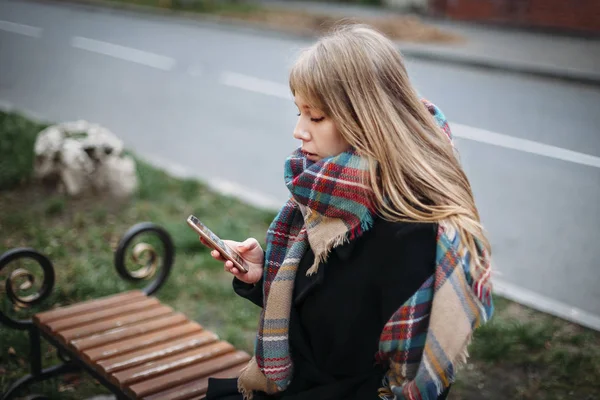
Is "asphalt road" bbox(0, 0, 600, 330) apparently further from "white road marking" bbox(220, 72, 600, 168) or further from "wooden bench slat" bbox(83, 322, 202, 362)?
"wooden bench slat" bbox(83, 322, 202, 362)

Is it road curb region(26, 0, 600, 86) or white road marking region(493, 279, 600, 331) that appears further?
road curb region(26, 0, 600, 86)

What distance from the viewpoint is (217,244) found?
2.43 m

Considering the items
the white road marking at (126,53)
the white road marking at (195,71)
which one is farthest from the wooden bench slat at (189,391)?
the white road marking at (126,53)

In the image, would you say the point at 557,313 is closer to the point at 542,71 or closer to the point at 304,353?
the point at 304,353

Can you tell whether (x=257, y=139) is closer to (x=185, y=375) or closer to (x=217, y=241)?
(x=185, y=375)

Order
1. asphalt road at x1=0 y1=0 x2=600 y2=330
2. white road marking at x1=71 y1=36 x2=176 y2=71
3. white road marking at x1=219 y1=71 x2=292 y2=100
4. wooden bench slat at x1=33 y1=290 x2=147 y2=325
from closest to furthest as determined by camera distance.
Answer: wooden bench slat at x1=33 y1=290 x2=147 y2=325 → asphalt road at x1=0 y1=0 x2=600 y2=330 → white road marking at x1=219 y1=71 x2=292 y2=100 → white road marking at x1=71 y1=36 x2=176 y2=71

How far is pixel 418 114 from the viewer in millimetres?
2277

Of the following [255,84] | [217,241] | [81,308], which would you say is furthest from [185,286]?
[255,84]

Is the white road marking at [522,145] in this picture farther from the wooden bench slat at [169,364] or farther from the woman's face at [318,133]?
the woman's face at [318,133]

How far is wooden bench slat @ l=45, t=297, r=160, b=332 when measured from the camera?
342 cm

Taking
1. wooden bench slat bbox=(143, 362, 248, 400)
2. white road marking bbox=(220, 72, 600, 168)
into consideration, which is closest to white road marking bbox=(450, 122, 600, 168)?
white road marking bbox=(220, 72, 600, 168)

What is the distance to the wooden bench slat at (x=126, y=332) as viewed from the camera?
3271 mm

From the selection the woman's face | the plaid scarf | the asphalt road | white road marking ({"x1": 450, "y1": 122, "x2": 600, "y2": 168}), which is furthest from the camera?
white road marking ({"x1": 450, "y1": 122, "x2": 600, "y2": 168})

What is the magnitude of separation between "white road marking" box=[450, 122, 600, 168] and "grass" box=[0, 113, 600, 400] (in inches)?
141
